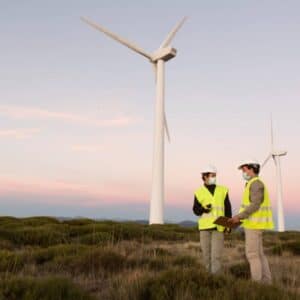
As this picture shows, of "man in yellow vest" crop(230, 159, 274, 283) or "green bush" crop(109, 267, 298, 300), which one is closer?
"green bush" crop(109, 267, 298, 300)

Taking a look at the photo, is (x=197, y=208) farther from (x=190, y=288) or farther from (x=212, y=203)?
(x=190, y=288)

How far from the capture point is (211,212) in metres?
8.45

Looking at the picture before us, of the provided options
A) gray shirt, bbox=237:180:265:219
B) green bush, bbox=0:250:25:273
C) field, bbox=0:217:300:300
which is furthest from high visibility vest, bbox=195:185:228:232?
green bush, bbox=0:250:25:273

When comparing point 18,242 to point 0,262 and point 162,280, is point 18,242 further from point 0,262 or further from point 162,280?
point 162,280

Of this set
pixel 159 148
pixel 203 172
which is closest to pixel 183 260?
pixel 203 172

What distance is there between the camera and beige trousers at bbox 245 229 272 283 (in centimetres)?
760

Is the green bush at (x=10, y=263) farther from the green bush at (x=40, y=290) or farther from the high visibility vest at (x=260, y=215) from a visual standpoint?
the high visibility vest at (x=260, y=215)

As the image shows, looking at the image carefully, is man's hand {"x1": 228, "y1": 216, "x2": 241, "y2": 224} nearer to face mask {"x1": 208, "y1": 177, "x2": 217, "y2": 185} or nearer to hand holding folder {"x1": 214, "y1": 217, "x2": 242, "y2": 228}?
hand holding folder {"x1": 214, "y1": 217, "x2": 242, "y2": 228}

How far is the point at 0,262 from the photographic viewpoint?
8992 mm

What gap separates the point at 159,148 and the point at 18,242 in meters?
21.7

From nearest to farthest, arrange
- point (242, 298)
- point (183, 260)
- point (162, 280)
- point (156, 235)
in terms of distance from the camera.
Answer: point (242, 298), point (162, 280), point (183, 260), point (156, 235)

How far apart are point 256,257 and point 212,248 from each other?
40.3 inches

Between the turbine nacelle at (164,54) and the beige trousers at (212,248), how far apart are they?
29.9 m

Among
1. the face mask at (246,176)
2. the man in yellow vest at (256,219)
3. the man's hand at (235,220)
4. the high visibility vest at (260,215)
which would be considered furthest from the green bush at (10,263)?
the face mask at (246,176)
